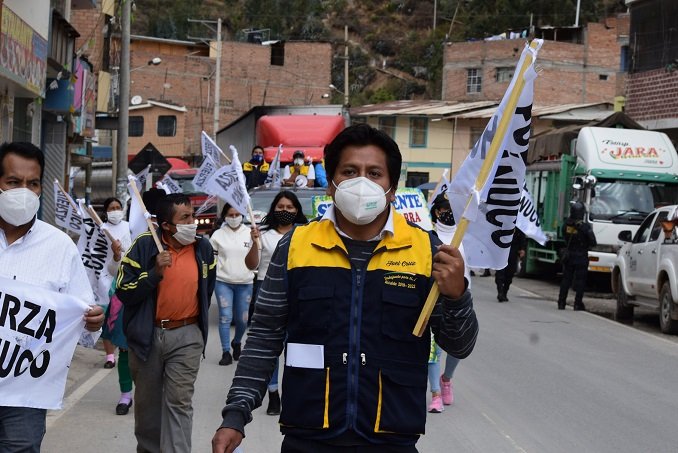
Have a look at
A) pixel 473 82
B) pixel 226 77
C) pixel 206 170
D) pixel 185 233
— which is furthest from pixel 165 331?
pixel 226 77

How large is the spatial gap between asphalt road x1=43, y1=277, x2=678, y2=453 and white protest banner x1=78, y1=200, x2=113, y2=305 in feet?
3.10

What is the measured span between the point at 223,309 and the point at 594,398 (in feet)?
12.9

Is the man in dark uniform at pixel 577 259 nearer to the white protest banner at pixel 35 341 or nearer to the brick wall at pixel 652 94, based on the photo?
the brick wall at pixel 652 94

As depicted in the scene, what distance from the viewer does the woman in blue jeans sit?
11758mm

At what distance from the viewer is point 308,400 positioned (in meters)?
3.75

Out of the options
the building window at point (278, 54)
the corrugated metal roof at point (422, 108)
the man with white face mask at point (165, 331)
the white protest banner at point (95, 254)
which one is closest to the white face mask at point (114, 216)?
the white protest banner at point (95, 254)

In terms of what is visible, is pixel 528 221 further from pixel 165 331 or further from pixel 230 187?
pixel 165 331

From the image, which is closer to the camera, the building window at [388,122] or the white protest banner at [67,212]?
the white protest banner at [67,212]

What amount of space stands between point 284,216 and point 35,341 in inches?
203

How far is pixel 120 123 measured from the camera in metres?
29.0

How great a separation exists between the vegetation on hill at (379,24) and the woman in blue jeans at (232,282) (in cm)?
6017

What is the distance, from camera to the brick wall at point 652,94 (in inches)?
1250

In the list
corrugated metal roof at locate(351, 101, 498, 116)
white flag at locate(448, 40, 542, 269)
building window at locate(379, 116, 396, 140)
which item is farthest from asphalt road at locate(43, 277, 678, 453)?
building window at locate(379, 116, 396, 140)

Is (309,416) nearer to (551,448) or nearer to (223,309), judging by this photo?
(551,448)
